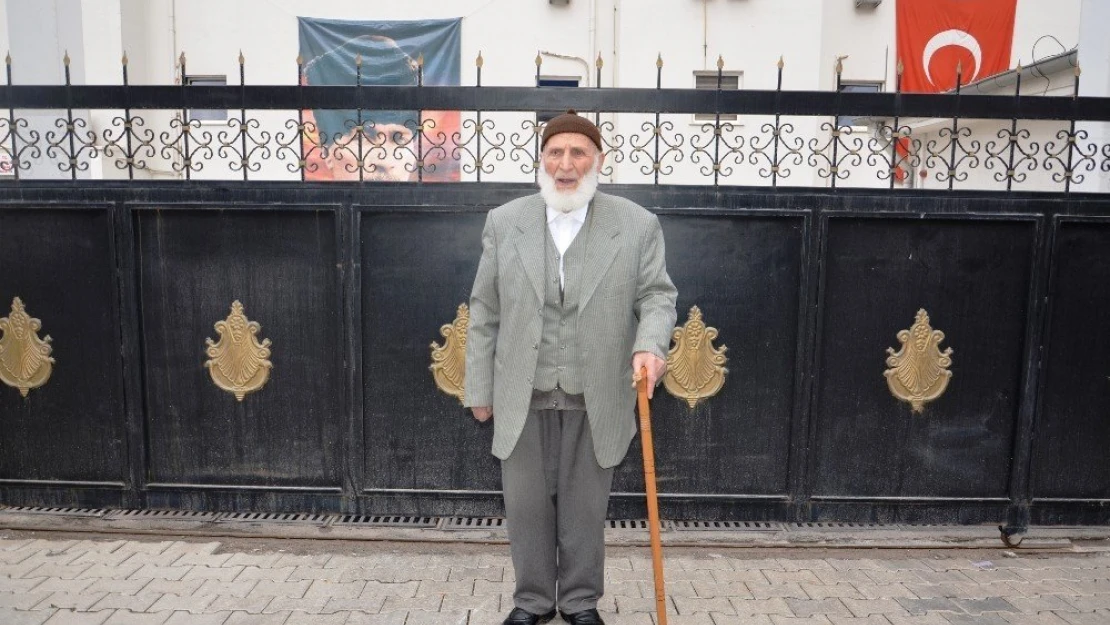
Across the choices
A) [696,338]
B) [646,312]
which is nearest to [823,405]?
[696,338]

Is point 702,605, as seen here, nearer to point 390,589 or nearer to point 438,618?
point 438,618

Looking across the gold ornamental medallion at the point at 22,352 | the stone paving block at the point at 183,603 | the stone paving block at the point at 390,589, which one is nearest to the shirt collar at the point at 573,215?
the stone paving block at the point at 390,589

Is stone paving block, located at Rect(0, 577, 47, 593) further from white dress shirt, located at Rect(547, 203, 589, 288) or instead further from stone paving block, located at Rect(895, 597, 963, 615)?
stone paving block, located at Rect(895, 597, 963, 615)

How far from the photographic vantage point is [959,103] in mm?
3834

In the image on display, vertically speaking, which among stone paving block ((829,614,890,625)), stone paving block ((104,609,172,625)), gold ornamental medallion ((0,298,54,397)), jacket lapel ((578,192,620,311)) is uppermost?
jacket lapel ((578,192,620,311))

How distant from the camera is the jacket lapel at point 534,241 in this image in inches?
114

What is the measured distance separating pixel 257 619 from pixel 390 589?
588mm

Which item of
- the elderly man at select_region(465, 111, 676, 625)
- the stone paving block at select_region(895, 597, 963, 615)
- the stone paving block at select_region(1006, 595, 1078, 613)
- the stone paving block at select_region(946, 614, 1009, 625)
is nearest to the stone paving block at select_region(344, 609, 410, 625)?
the elderly man at select_region(465, 111, 676, 625)

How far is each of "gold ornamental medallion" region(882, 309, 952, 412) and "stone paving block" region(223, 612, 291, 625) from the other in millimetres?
3340

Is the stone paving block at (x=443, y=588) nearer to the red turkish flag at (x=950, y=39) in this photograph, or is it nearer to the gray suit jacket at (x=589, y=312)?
the gray suit jacket at (x=589, y=312)

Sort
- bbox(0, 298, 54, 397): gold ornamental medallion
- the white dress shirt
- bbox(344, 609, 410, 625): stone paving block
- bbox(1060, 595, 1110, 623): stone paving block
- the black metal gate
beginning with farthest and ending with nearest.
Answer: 1. bbox(0, 298, 54, 397): gold ornamental medallion
2. the black metal gate
3. bbox(1060, 595, 1110, 623): stone paving block
4. bbox(344, 609, 410, 625): stone paving block
5. the white dress shirt

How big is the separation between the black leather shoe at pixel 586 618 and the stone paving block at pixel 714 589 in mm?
435

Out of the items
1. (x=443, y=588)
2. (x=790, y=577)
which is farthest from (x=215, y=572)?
(x=790, y=577)

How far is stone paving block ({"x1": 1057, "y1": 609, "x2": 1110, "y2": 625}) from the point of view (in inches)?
126
